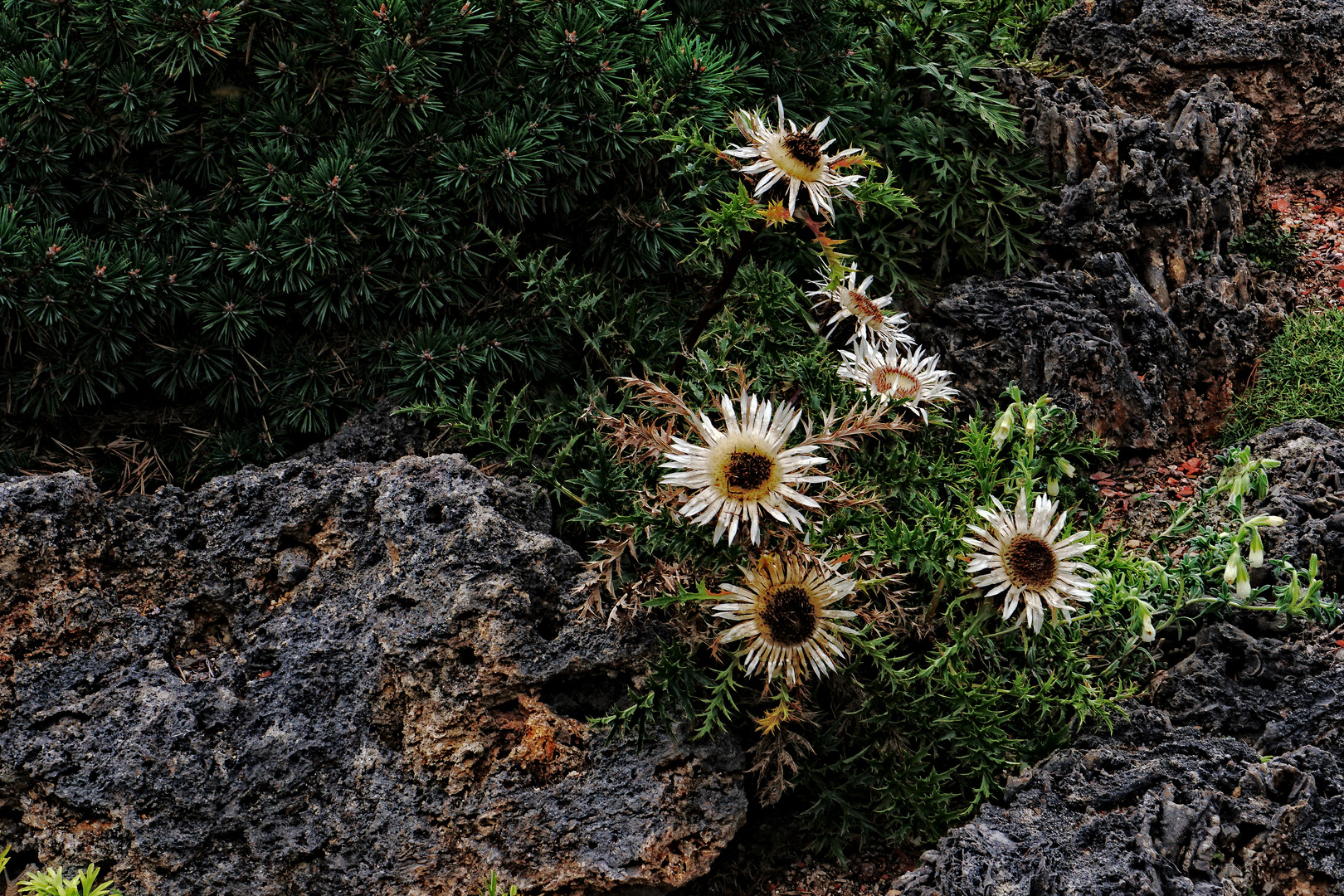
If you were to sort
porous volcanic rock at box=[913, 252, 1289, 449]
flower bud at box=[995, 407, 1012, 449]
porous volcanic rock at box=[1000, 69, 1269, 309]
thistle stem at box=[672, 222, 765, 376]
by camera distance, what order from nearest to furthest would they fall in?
thistle stem at box=[672, 222, 765, 376], flower bud at box=[995, 407, 1012, 449], porous volcanic rock at box=[913, 252, 1289, 449], porous volcanic rock at box=[1000, 69, 1269, 309]

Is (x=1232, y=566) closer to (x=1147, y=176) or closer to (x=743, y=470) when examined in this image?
(x=743, y=470)

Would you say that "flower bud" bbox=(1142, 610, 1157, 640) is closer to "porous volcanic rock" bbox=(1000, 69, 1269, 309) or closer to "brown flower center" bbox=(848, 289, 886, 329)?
"brown flower center" bbox=(848, 289, 886, 329)

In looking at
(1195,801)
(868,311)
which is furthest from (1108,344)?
(1195,801)

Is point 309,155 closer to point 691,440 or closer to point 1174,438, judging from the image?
point 691,440

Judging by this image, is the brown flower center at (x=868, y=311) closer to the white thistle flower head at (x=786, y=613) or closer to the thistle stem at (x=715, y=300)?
the thistle stem at (x=715, y=300)

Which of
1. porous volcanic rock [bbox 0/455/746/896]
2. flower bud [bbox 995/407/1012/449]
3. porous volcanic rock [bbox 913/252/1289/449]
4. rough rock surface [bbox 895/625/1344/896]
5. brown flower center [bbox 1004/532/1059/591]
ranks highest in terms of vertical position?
porous volcanic rock [bbox 913/252/1289/449]

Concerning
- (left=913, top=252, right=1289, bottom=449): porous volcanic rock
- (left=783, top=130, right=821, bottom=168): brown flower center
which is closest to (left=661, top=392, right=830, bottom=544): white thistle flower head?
(left=783, top=130, right=821, bottom=168): brown flower center
